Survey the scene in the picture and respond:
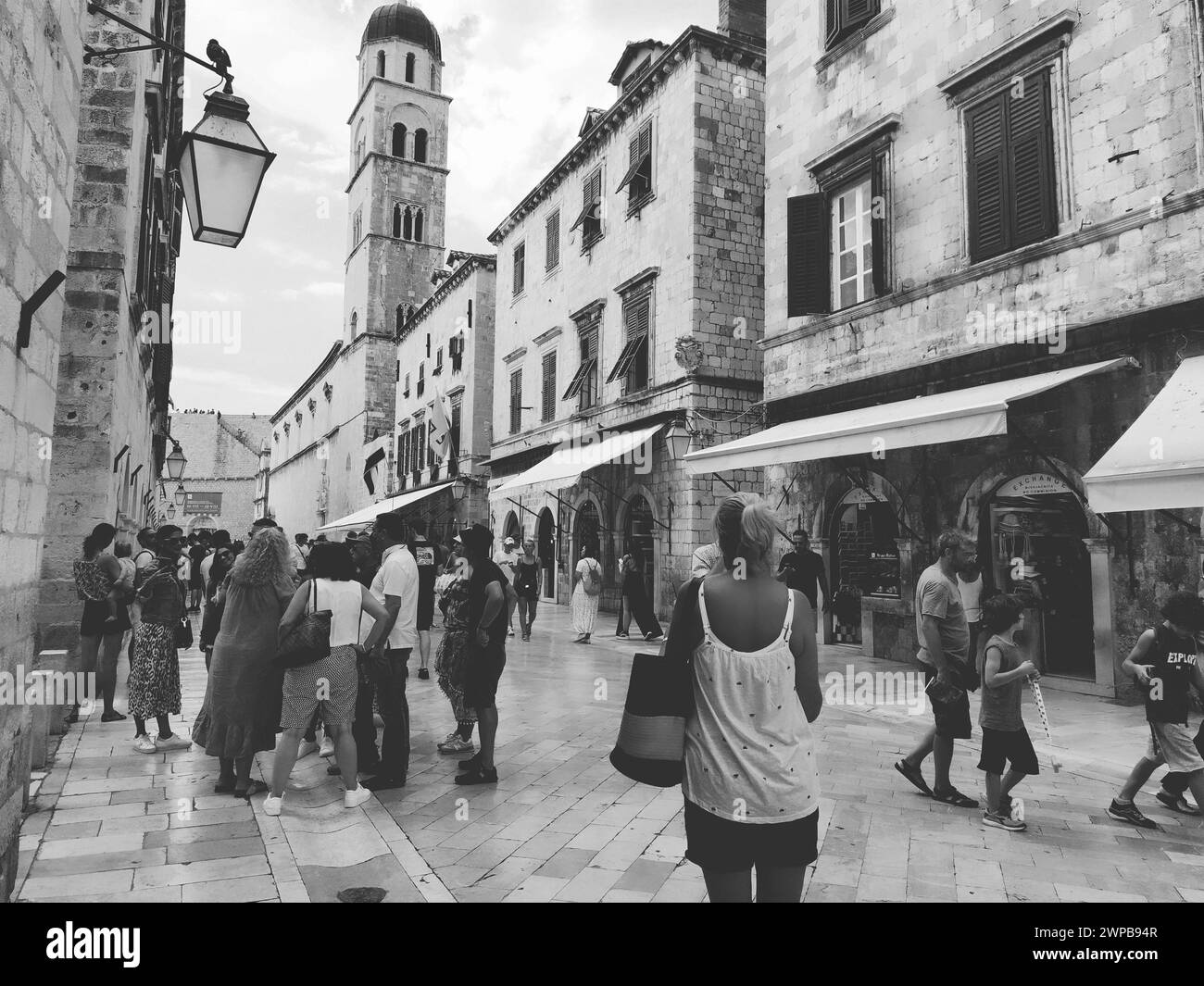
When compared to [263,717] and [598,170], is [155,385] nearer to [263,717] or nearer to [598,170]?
[598,170]

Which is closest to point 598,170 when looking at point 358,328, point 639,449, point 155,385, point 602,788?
point 639,449

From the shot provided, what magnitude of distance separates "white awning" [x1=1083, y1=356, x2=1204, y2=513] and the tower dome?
159ft

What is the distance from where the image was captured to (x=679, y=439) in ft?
50.1

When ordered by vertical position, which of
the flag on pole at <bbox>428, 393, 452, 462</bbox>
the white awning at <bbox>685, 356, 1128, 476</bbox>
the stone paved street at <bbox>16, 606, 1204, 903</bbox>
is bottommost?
the stone paved street at <bbox>16, 606, 1204, 903</bbox>

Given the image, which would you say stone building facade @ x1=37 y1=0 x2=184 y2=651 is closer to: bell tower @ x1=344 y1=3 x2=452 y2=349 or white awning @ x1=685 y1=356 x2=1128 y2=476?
white awning @ x1=685 y1=356 x2=1128 y2=476

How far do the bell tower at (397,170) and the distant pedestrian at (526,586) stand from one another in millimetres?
31960

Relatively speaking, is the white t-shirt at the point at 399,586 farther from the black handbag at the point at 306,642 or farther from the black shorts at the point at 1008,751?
the black shorts at the point at 1008,751

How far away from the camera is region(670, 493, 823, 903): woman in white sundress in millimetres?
2535

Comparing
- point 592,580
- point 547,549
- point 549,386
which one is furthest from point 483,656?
point 549,386

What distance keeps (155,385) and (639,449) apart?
32.2 ft

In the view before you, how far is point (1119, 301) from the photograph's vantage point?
27.2 ft

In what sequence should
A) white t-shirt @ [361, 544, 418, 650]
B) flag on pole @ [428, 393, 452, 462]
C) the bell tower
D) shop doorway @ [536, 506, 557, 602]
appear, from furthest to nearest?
the bell tower
flag on pole @ [428, 393, 452, 462]
shop doorway @ [536, 506, 557, 602]
white t-shirt @ [361, 544, 418, 650]

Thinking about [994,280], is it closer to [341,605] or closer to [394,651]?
[394,651]

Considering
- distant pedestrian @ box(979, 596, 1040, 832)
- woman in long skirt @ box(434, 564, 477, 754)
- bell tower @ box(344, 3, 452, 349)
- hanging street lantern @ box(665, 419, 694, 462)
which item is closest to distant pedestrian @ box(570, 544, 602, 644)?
hanging street lantern @ box(665, 419, 694, 462)
